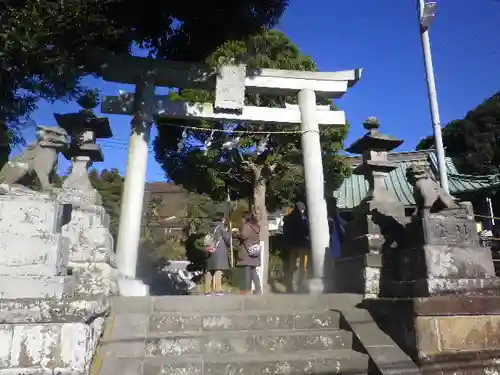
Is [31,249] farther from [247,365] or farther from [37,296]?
[247,365]

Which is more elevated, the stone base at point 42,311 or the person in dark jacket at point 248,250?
the person in dark jacket at point 248,250

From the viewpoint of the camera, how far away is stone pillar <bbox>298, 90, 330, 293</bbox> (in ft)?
22.8

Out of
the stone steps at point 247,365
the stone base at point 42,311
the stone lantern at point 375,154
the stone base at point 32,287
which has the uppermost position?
the stone lantern at point 375,154

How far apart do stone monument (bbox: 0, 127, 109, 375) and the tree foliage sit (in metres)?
A: 19.7

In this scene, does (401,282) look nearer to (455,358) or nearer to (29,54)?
(455,358)

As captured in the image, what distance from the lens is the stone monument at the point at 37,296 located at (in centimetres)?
298

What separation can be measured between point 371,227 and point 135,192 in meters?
4.07

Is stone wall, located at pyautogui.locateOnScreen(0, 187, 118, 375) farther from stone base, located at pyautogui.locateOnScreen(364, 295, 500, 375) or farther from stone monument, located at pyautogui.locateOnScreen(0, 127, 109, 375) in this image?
stone base, located at pyautogui.locateOnScreen(364, 295, 500, 375)

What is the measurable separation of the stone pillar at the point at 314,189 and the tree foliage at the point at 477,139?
14.2 metres

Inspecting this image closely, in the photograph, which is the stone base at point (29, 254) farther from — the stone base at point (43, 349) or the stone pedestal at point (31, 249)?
the stone base at point (43, 349)

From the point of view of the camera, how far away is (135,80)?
7742 mm

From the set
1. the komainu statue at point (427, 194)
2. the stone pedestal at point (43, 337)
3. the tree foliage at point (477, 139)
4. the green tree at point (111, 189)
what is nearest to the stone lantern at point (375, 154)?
the komainu statue at point (427, 194)

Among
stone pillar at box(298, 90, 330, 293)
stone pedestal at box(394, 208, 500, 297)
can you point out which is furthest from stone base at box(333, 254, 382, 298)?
stone pillar at box(298, 90, 330, 293)

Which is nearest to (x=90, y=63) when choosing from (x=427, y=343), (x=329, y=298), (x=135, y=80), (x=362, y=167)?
(x=135, y=80)
